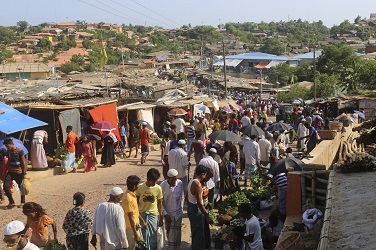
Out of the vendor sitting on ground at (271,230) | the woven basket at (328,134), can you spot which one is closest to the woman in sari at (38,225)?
the vendor sitting on ground at (271,230)

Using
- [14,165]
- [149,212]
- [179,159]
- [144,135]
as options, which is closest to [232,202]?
[179,159]

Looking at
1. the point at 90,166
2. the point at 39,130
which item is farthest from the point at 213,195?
the point at 39,130

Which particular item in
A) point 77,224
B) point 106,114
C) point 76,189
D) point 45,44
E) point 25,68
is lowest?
point 76,189

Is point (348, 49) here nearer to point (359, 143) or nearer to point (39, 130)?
point (359, 143)

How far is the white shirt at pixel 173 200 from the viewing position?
6738 mm

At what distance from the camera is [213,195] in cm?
893

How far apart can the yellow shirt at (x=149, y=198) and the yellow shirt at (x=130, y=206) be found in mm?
267

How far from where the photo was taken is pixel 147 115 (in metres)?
18.4

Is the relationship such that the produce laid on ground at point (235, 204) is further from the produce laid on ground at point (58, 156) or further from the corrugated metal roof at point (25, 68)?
the corrugated metal roof at point (25, 68)

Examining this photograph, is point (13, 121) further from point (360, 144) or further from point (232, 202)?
point (360, 144)

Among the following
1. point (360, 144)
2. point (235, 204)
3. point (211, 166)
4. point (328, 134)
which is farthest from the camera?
point (360, 144)

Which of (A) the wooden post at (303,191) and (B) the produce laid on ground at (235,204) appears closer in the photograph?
(B) the produce laid on ground at (235,204)

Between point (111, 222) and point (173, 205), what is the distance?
117 centimetres

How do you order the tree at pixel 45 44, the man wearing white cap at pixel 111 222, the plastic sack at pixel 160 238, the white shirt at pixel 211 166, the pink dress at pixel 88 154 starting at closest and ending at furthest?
the man wearing white cap at pixel 111 222 < the plastic sack at pixel 160 238 < the white shirt at pixel 211 166 < the pink dress at pixel 88 154 < the tree at pixel 45 44
